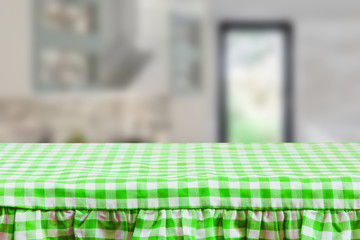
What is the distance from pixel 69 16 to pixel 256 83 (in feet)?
7.06

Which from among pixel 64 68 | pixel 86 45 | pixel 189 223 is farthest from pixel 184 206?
pixel 86 45

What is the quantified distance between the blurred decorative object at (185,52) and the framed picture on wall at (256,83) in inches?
40.3

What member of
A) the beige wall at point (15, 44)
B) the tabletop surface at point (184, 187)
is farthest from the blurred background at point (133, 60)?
the tabletop surface at point (184, 187)

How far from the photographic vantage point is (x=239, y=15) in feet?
12.1

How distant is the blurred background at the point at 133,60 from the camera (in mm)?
2312

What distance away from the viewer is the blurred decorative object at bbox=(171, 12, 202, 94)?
259cm

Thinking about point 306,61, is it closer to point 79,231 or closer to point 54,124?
point 54,124

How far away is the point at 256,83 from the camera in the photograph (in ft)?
13.6

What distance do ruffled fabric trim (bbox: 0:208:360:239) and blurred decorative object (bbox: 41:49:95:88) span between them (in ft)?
6.07

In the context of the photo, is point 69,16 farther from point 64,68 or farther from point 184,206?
point 184,206

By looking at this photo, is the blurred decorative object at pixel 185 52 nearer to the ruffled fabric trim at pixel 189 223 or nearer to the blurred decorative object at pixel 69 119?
the blurred decorative object at pixel 69 119

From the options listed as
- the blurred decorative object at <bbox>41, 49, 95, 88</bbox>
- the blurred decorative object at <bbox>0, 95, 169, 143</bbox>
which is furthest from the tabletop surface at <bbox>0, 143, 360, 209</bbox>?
the blurred decorative object at <bbox>0, 95, 169, 143</bbox>

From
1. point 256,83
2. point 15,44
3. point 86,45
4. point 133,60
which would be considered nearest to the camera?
point 15,44

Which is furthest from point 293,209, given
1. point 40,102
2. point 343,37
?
point 343,37
